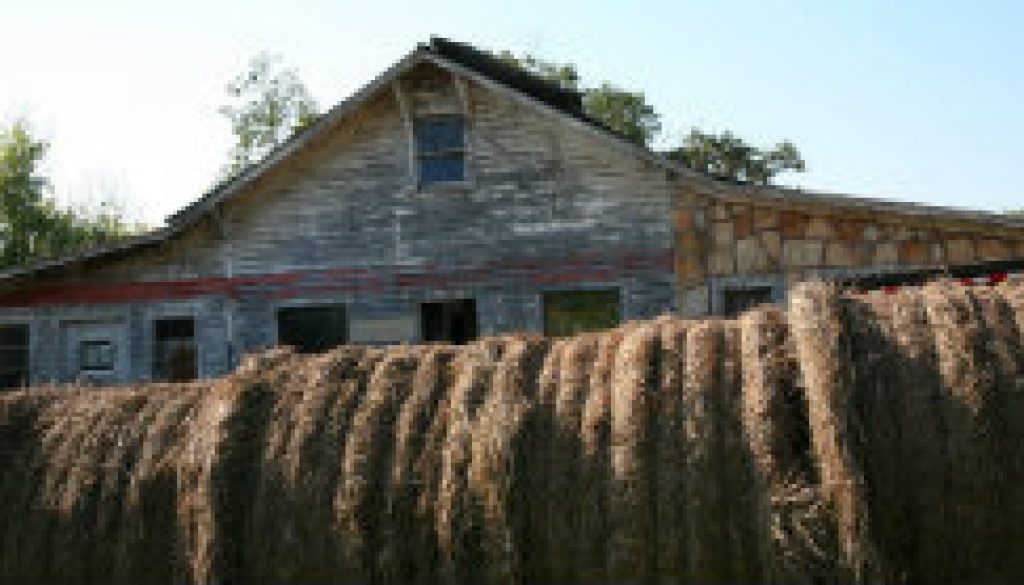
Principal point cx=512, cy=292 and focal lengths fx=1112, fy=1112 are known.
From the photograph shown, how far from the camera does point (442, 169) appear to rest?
1723 cm

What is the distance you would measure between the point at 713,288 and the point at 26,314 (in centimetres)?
1127

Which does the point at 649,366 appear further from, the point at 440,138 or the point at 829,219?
the point at 440,138

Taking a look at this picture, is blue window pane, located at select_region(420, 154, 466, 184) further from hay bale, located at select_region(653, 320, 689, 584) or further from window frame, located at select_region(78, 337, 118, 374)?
hay bale, located at select_region(653, 320, 689, 584)

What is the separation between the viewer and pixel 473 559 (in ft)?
13.1

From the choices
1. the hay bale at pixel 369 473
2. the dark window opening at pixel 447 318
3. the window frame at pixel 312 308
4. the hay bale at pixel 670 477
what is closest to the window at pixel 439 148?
the dark window opening at pixel 447 318

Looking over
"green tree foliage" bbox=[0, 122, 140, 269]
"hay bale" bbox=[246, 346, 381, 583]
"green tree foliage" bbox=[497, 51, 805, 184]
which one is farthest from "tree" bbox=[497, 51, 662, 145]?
"hay bale" bbox=[246, 346, 381, 583]

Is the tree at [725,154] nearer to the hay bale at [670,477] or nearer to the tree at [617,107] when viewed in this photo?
the tree at [617,107]

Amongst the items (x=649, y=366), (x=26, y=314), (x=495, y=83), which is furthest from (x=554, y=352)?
(x=26, y=314)

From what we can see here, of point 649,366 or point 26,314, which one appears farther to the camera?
point 26,314

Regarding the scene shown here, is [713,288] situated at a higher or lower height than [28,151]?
lower

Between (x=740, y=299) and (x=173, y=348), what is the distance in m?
9.05

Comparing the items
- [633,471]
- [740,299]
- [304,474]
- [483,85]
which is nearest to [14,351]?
[483,85]

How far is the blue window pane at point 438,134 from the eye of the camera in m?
17.2

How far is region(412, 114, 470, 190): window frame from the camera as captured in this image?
17.0 meters
